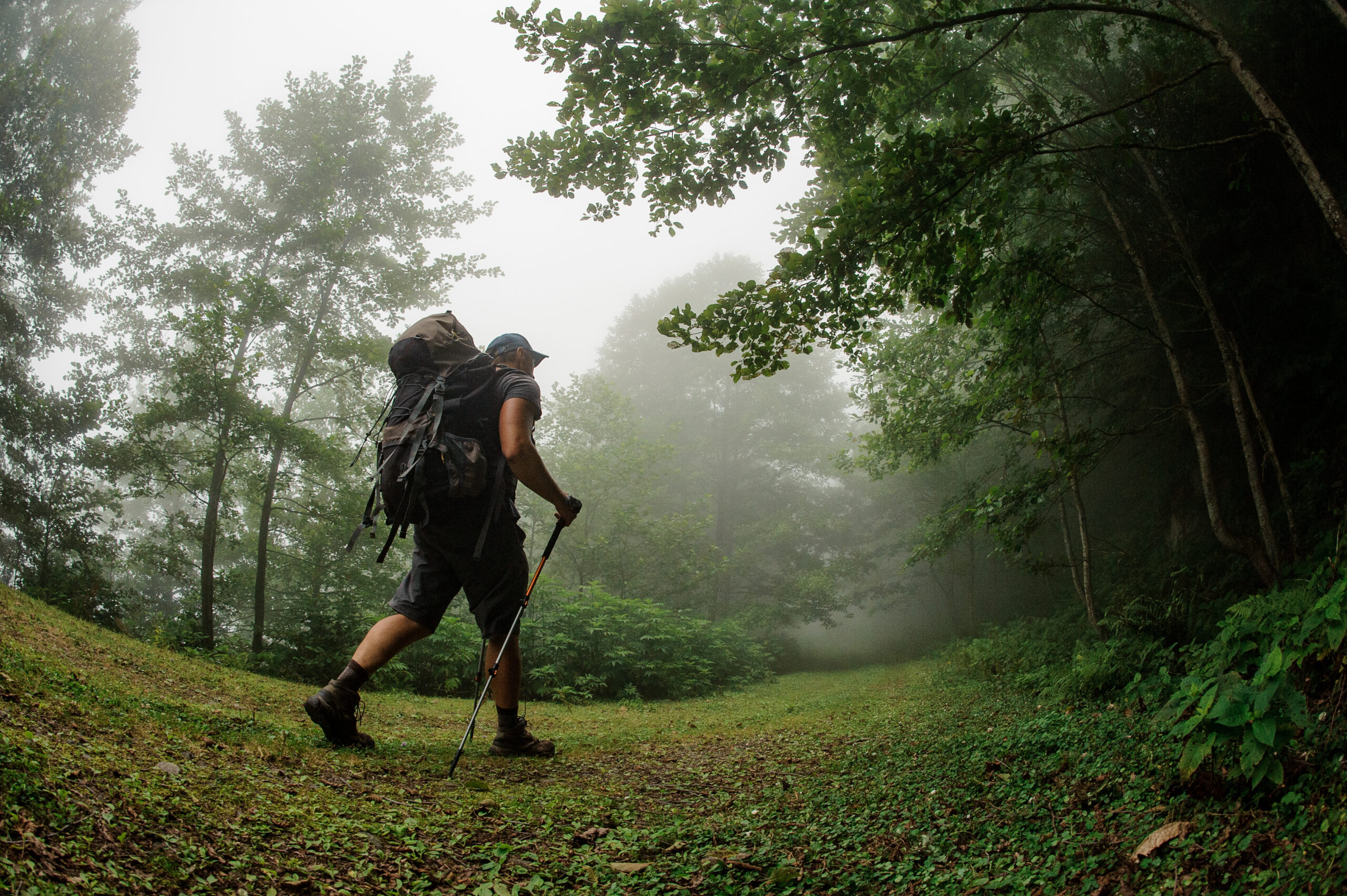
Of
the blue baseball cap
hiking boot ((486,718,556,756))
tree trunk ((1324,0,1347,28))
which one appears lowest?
hiking boot ((486,718,556,756))

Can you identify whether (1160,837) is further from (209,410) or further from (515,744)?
Result: (209,410)

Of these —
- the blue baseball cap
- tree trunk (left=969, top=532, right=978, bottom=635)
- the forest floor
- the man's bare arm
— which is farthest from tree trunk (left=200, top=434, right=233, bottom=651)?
tree trunk (left=969, top=532, right=978, bottom=635)

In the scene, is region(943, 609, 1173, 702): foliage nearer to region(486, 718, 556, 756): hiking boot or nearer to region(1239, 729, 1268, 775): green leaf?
region(1239, 729, 1268, 775): green leaf

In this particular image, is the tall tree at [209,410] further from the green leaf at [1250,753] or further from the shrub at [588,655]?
the green leaf at [1250,753]

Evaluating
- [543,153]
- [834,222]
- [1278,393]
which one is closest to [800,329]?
[834,222]

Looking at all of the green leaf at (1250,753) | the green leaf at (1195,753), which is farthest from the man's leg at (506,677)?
the green leaf at (1250,753)

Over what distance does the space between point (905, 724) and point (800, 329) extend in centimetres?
284

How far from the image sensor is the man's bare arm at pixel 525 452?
9.85 ft

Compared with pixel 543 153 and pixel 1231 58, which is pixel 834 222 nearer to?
pixel 1231 58

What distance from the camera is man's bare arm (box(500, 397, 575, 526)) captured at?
118 inches

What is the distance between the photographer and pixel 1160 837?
5.20 ft

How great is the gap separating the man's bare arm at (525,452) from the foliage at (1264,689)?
2.44 m

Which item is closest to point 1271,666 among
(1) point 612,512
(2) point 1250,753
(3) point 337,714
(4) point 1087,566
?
(2) point 1250,753

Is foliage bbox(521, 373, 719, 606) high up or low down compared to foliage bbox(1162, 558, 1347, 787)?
up
